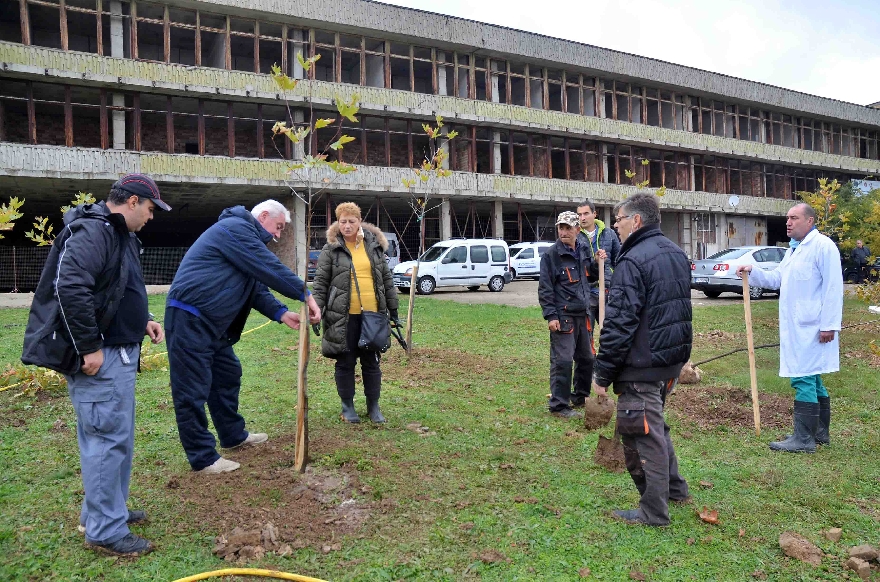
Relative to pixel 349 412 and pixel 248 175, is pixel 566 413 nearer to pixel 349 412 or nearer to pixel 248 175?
pixel 349 412

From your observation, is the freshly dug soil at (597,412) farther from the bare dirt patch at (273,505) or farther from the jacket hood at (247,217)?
the jacket hood at (247,217)

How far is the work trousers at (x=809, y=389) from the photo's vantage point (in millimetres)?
5180

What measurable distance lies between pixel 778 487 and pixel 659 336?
1604 millimetres

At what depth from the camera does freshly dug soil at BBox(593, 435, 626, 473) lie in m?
4.66

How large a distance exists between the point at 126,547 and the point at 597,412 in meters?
3.74

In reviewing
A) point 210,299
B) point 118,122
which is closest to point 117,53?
point 118,122

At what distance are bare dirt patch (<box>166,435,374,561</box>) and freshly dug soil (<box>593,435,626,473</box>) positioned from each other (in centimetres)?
178

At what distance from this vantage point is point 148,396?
6.73 meters

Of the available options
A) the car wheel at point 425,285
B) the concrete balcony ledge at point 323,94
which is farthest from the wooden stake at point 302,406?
the car wheel at point 425,285

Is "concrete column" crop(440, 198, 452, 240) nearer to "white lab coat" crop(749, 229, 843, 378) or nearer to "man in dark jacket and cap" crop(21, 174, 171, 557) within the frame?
"white lab coat" crop(749, 229, 843, 378)

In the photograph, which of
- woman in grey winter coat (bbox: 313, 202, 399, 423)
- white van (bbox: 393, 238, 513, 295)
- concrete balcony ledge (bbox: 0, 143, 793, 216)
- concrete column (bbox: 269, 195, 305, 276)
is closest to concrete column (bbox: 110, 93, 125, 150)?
concrete balcony ledge (bbox: 0, 143, 793, 216)

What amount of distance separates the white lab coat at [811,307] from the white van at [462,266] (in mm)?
15147

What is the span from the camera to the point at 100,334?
3.28 m

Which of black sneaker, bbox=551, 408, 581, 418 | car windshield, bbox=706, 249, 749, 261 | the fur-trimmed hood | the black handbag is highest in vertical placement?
car windshield, bbox=706, 249, 749, 261
